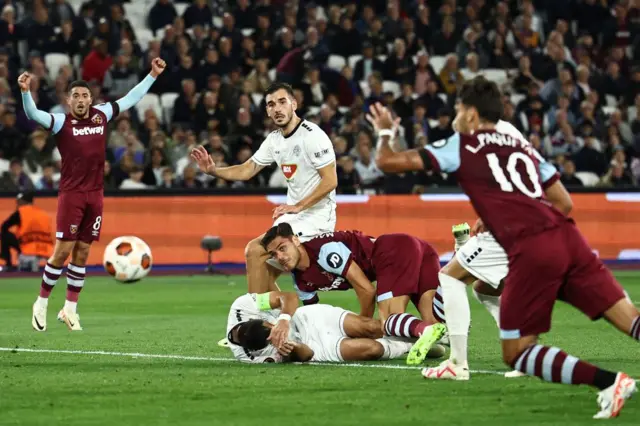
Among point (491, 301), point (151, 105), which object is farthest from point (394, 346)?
point (151, 105)

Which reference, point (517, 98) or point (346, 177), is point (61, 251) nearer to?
point (346, 177)

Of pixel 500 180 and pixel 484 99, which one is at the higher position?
pixel 484 99

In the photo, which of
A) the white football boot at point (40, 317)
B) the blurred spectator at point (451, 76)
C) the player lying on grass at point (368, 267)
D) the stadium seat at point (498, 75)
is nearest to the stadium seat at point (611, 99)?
the stadium seat at point (498, 75)

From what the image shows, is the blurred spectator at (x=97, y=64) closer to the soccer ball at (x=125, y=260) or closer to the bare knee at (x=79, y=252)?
the soccer ball at (x=125, y=260)

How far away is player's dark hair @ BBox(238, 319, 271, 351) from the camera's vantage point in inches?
426

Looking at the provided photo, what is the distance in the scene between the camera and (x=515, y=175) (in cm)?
821

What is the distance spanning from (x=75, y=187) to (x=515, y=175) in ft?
24.0

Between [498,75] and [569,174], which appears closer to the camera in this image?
[569,174]

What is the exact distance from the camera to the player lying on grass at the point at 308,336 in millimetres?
10797

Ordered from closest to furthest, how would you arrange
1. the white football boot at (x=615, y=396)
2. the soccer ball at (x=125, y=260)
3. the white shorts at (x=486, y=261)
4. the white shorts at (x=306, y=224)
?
the white football boot at (x=615, y=396) → the white shorts at (x=486, y=261) → the white shorts at (x=306, y=224) → the soccer ball at (x=125, y=260)

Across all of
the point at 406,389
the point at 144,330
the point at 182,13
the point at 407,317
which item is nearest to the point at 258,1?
the point at 182,13

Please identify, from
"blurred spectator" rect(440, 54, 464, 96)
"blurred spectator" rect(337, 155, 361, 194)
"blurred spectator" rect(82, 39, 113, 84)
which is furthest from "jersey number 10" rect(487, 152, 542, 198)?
"blurred spectator" rect(440, 54, 464, 96)

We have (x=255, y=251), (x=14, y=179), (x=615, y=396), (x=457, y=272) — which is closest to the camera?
(x=615, y=396)

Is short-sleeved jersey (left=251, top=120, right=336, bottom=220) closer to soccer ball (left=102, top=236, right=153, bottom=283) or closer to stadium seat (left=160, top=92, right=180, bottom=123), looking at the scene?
soccer ball (left=102, top=236, right=153, bottom=283)
